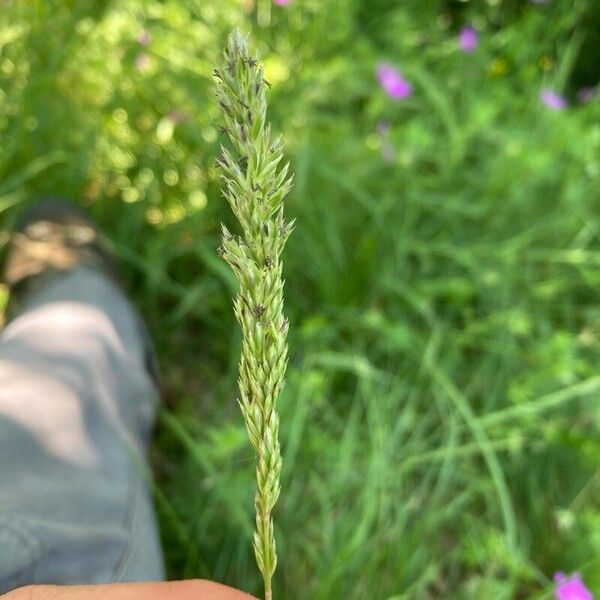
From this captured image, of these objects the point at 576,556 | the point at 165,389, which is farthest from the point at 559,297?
the point at 165,389

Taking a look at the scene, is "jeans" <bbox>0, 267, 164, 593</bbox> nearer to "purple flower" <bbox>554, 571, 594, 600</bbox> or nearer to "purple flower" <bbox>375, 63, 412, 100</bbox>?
"purple flower" <bbox>554, 571, 594, 600</bbox>

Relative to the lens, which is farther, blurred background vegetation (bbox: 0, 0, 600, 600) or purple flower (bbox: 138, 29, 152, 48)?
purple flower (bbox: 138, 29, 152, 48)

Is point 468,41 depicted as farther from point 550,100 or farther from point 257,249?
point 257,249

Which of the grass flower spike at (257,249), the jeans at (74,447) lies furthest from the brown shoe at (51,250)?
the grass flower spike at (257,249)

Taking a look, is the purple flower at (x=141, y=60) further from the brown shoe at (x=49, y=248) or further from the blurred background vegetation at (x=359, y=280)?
the brown shoe at (x=49, y=248)

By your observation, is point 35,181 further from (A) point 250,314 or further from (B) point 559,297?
(A) point 250,314

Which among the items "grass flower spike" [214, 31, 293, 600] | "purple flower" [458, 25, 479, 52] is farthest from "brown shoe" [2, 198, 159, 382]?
"purple flower" [458, 25, 479, 52]

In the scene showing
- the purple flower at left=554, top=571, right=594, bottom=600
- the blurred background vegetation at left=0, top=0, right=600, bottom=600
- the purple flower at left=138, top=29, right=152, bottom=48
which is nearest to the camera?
the purple flower at left=554, top=571, right=594, bottom=600
